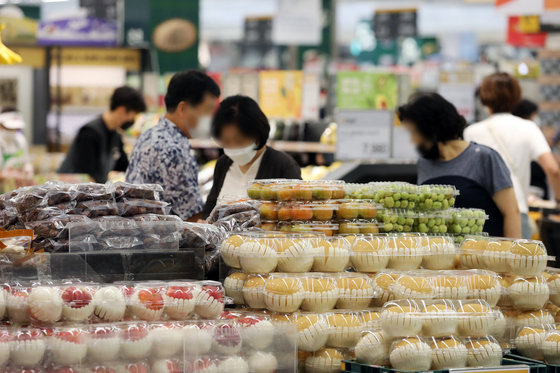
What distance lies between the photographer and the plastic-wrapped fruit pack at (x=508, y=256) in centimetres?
285

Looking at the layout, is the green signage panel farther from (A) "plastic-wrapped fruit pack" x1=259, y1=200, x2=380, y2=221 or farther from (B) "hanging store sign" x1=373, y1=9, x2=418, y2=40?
(B) "hanging store sign" x1=373, y1=9, x2=418, y2=40

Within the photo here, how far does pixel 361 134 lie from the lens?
6566 mm

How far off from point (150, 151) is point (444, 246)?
1.89 m

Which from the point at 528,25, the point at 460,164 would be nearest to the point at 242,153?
the point at 460,164

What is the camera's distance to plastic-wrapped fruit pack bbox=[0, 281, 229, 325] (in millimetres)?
2363

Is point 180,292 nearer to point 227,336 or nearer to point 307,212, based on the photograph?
point 227,336

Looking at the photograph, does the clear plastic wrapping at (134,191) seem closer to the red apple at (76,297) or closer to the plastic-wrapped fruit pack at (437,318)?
the red apple at (76,297)

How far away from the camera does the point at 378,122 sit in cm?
659

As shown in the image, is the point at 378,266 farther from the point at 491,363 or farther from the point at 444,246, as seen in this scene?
the point at 491,363

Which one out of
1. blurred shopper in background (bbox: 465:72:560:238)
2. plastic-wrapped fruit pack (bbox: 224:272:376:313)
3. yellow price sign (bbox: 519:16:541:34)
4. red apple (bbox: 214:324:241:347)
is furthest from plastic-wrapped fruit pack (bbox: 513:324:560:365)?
yellow price sign (bbox: 519:16:541:34)

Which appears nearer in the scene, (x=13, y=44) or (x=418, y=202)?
(x=418, y=202)

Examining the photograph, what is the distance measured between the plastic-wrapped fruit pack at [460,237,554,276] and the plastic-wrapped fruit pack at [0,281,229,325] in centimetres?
96

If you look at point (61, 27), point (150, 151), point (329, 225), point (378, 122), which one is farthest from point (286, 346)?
point (61, 27)

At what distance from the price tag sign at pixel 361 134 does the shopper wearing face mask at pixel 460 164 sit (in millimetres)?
1990
